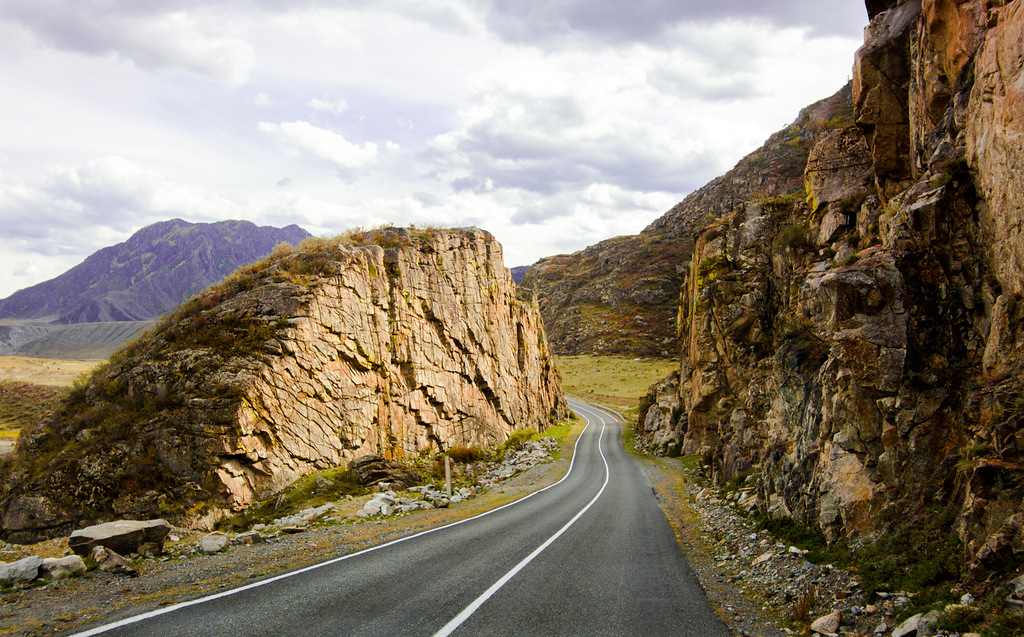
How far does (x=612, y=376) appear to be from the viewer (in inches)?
3583

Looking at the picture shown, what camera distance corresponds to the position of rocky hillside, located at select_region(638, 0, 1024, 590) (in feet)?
23.0

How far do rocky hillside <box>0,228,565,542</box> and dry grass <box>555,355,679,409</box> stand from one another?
44.7m

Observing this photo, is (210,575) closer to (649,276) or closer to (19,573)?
(19,573)

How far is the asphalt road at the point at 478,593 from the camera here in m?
6.69

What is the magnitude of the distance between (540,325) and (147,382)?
39768 millimetres

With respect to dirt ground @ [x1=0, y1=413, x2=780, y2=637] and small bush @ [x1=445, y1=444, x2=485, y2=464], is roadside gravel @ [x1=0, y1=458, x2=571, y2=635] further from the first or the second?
small bush @ [x1=445, y1=444, x2=485, y2=464]

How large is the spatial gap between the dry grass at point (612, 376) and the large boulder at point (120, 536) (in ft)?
207

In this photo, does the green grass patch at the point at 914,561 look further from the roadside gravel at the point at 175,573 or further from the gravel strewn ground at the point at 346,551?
the roadside gravel at the point at 175,573

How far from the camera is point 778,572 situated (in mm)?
9297

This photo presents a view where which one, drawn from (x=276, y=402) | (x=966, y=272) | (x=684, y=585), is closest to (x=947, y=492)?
(x=966, y=272)

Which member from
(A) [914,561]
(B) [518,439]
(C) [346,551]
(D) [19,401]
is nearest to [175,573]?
(C) [346,551]

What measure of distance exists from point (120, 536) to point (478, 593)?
8.21 metres

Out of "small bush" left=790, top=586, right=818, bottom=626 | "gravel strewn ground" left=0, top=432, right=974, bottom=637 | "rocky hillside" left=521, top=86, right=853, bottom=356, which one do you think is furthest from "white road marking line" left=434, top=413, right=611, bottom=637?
"rocky hillside" left=521, top=86, right=853, bottom=356

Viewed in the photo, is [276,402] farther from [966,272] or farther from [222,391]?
[966,272]
